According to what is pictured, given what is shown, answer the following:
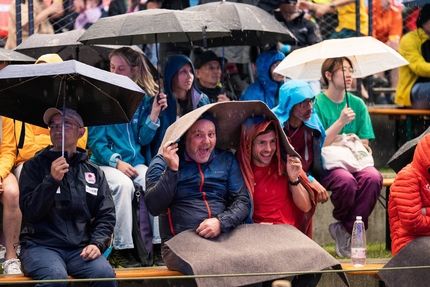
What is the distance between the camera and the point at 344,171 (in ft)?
27.1

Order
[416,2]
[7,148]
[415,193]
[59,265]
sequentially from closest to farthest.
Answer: [59,265] → [415,193] → [7,148] → [416,2]

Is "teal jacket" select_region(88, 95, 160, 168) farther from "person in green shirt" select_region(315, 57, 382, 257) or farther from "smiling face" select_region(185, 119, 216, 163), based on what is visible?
"person in green shirt" select_region(315, 57, 382, 257)

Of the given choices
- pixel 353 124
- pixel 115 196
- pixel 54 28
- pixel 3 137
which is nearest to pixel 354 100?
pixel 353 124

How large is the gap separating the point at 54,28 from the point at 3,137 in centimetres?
346

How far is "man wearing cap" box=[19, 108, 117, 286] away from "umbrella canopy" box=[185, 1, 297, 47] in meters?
2.50

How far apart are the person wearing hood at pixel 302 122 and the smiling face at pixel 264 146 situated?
75 centimetres

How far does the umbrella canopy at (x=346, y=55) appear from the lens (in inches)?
330

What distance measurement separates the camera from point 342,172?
8242mm

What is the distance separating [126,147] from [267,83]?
1848 millimetres

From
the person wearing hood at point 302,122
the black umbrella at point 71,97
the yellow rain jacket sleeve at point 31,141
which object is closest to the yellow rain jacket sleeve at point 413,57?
the person wearing hood at point 302,122

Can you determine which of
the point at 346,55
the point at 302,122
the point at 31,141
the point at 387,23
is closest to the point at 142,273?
the point at 31,141

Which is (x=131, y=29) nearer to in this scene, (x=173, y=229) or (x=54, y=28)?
(x=173, y=229)

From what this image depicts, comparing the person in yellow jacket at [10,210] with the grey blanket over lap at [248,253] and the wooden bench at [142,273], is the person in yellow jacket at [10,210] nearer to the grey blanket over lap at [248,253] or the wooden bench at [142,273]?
the wooden bench at [142,273]

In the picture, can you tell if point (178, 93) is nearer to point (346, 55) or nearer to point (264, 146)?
point (346, 55)
